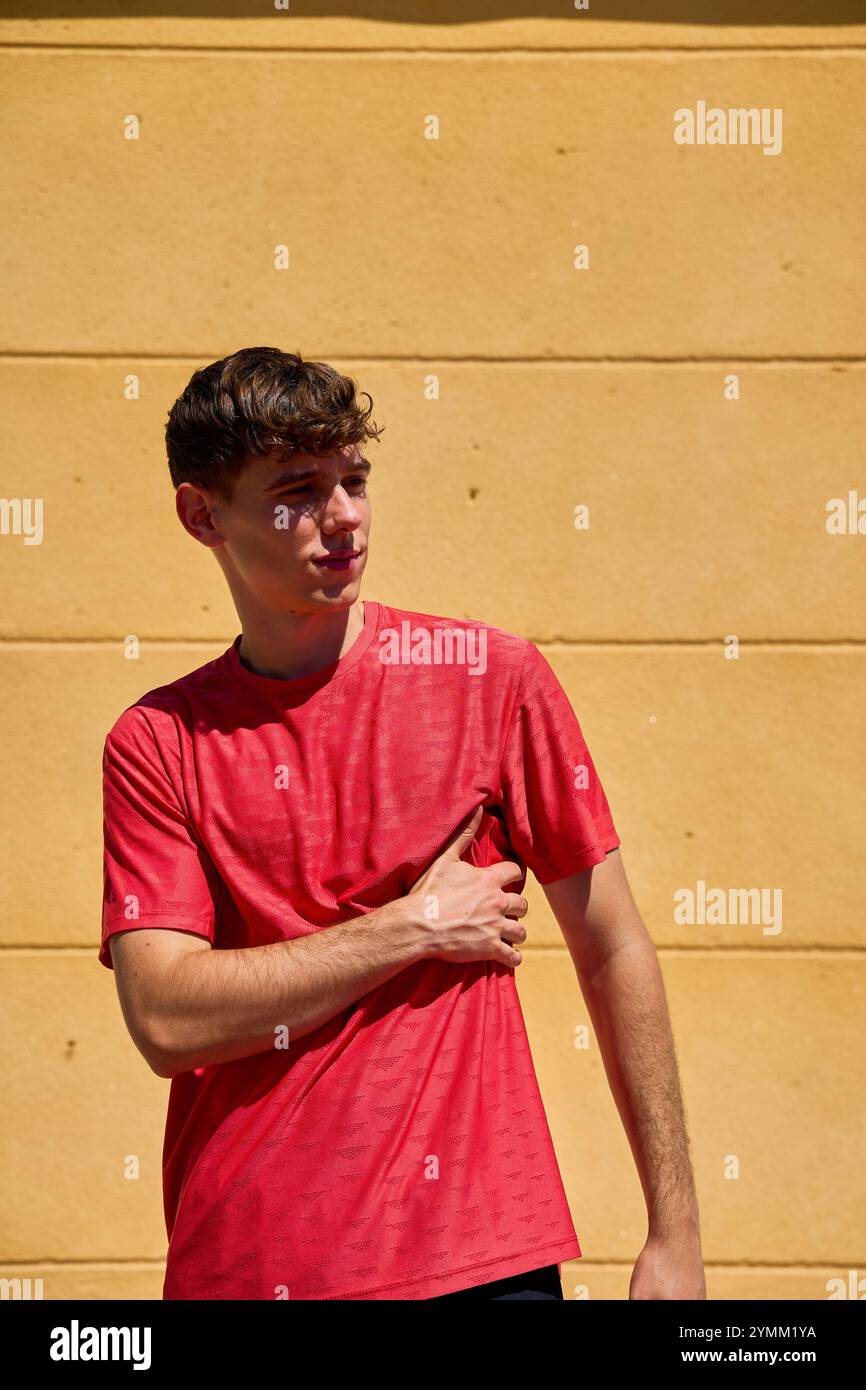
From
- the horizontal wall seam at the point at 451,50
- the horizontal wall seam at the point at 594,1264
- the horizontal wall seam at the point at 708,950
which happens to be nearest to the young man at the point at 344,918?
the horizontal wall seam at the point at 708,950

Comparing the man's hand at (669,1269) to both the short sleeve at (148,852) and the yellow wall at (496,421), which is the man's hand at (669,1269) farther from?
the yellow wall at (496,421)

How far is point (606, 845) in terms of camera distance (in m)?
2.00

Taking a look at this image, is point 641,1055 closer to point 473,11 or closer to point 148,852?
point 148,852

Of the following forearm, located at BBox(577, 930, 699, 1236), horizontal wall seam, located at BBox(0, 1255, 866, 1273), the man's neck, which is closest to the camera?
forearm, located at BBox(577, 930, 699, 1236)

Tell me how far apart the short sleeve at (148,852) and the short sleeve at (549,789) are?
1.60 feet

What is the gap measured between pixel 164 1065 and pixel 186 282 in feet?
6.69

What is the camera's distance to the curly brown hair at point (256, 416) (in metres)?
1.97

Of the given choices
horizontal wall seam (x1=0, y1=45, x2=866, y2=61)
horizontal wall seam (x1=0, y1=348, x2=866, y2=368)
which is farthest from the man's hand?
horizontal wall seam (x1=0, y1=45, x2=866, y2=61)

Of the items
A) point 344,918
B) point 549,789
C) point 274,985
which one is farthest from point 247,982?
point 549,789

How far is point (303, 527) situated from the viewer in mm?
1993

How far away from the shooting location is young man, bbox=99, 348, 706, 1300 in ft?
6.02

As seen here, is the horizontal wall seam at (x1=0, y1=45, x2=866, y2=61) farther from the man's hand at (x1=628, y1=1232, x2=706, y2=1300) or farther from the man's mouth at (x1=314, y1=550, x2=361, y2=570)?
the man's hand at (x1=628, y1=1232, x2=706, y2=1300)

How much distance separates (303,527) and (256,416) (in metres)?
0.18

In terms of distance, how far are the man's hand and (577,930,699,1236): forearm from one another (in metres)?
0.02
